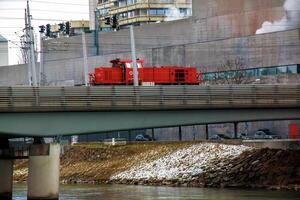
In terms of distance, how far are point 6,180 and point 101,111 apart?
11662 mm

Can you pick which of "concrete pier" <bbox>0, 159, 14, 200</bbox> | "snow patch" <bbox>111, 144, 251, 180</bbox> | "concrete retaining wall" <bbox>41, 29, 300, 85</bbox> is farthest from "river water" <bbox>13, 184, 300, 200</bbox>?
"concrete retaining wall" <bbox>41, 29, 300, 85</bbox>

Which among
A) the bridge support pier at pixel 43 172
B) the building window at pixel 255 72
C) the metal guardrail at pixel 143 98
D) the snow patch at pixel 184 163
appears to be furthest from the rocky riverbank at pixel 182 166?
the building window at pixel 255 72

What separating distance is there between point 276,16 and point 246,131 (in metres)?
23.5

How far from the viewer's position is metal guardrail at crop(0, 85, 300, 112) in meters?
56.5

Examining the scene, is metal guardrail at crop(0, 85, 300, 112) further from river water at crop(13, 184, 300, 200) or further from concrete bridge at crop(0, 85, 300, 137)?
river water at crop(13, 184, 300, 200)

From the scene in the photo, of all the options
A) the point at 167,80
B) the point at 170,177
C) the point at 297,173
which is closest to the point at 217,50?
the point at 167,80

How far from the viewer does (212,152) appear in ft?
284

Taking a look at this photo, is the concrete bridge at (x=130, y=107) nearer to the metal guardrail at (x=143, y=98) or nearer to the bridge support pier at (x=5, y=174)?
the metal guardrail at (x=143, y=98)

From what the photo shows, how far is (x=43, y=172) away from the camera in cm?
5741

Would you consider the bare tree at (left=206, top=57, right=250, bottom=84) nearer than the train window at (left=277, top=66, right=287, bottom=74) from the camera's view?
No

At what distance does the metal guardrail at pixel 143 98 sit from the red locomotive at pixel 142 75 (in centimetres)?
2616

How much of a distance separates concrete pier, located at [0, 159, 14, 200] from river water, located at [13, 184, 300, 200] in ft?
3.29

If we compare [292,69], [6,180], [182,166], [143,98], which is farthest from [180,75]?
[143,98]

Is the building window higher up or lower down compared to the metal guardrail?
higher up
